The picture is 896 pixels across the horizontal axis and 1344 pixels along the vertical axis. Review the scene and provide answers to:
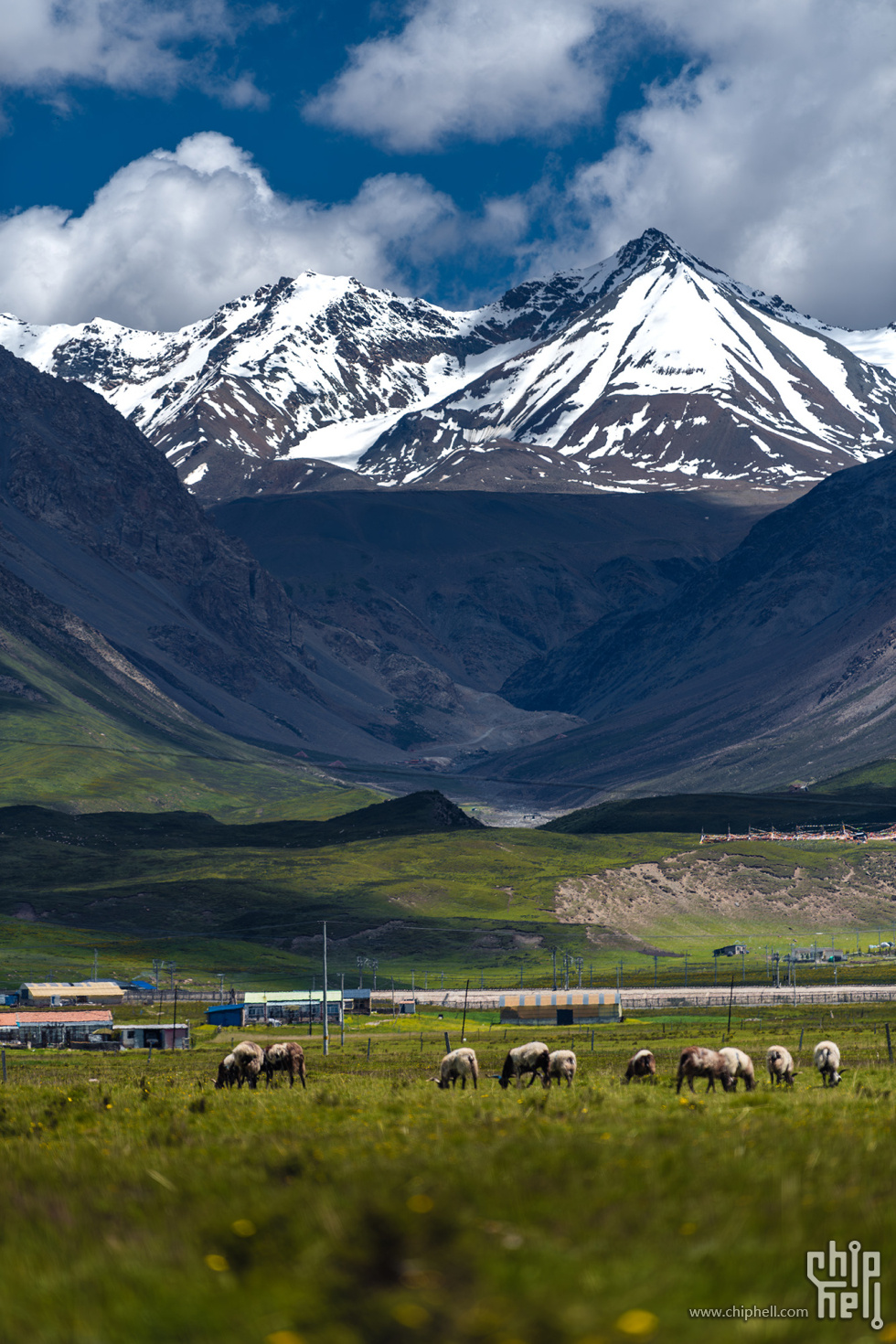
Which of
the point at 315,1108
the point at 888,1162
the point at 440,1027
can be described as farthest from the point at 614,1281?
the point at 440,1027

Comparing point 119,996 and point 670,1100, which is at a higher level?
point 670,1100

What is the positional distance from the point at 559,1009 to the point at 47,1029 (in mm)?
49114

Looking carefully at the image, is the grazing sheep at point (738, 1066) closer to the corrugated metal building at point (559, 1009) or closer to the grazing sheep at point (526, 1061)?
the grazing sheep at point (526, 1061)

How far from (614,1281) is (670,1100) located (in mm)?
19177

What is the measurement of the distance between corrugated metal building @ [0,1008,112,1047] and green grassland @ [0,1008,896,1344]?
9625 cm

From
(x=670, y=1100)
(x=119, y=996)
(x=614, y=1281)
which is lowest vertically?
(x=119, y=996)

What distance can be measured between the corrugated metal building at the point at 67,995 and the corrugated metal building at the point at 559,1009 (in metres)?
45.4

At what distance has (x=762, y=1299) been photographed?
11.0m

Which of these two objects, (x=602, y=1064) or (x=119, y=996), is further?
(x=119, y=996)

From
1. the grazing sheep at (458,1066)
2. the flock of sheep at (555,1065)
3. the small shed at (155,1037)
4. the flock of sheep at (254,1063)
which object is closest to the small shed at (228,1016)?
the small shed at (155,1037)

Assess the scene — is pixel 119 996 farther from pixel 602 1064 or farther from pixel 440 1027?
pixel 602 1064

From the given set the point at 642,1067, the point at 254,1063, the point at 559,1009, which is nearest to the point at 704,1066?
the point at 642,1067

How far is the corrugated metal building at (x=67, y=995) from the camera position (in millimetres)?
153375

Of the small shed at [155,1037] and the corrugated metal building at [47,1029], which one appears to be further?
the corrugated metal building at [47,1029]
